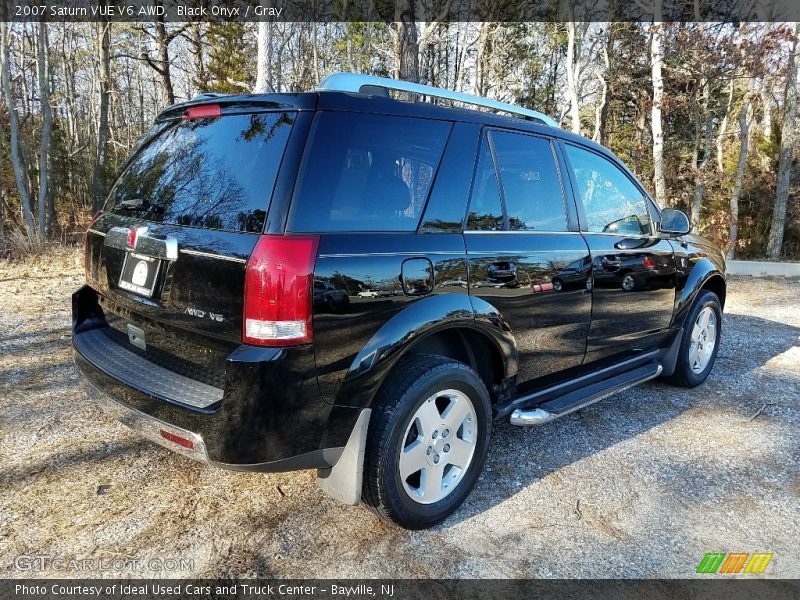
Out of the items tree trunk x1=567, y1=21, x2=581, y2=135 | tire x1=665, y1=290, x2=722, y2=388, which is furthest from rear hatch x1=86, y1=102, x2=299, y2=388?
tree trunk x1=567, y1=21, x2=581, y2=135

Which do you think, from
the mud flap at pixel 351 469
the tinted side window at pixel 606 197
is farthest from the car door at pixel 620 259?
the mud flap at pixel 351 469

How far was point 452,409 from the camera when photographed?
2609 millimetres

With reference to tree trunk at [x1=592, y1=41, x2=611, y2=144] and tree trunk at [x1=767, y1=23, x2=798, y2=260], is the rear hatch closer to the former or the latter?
tree trunk at [x1=767, y1=23, x2=798, y2=260]

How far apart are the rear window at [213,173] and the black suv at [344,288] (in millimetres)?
11

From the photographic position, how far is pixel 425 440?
252cm

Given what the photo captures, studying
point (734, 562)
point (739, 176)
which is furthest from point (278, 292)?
point (739, 176)

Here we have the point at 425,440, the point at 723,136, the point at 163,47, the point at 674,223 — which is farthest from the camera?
the point at 723,136

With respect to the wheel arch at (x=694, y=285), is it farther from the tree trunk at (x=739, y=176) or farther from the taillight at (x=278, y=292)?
the tree trunk at (x=739, y=176)

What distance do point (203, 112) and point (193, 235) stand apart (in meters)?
0.70

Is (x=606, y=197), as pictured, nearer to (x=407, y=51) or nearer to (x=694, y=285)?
(x=694, y=285)

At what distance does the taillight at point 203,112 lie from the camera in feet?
8.13

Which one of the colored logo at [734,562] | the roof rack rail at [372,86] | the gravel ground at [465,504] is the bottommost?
the colored logo at [734,562]

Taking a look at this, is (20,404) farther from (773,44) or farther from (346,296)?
(773,44)

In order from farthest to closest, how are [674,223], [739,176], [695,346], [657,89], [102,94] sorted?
[102,94]
[739,176]
[657,89]
[695,346]
[674,223]
